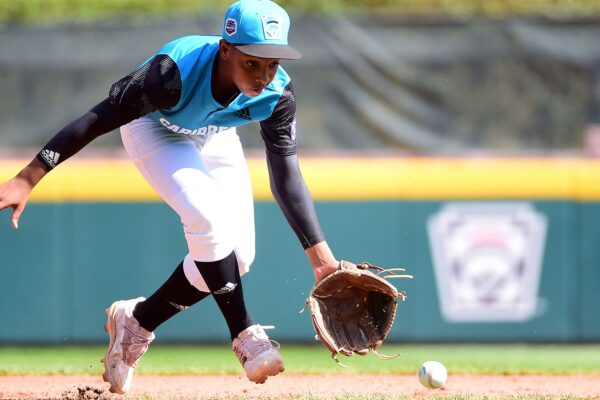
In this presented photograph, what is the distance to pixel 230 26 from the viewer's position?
368 cm

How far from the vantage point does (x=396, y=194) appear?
6.72 m

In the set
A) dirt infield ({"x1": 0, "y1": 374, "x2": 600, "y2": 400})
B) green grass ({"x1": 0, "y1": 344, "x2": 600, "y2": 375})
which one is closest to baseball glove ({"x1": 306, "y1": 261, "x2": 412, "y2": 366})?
dirt infield ({"x1": 0, "y1": 374, "x2": 600, "y2": 400})

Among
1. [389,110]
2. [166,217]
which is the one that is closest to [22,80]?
[166,217]

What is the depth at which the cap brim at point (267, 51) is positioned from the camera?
3.57 metres

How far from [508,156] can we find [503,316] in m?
1.06

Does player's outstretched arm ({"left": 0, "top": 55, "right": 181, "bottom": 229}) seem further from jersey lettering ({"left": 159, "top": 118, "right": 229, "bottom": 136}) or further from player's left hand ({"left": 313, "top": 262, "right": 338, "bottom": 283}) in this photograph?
player's left hand ({"left": 313, "top": 262, "right": 338, "bottom": 283})

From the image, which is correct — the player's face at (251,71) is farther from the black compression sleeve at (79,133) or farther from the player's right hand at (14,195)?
the player's right hand at (14,195)

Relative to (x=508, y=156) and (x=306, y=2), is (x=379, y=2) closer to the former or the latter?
(x=306, y=2)

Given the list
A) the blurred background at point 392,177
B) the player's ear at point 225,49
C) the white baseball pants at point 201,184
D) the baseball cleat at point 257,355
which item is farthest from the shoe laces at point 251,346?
the blurred background at point 392,177

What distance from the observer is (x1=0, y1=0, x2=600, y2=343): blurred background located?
666 centimetres

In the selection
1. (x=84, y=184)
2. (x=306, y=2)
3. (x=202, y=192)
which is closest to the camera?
(x=202, y=192)

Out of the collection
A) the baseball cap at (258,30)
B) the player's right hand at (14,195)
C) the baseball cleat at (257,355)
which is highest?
the baseball cap at (258,30)

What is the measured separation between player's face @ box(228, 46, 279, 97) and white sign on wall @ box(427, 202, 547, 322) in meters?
3.24

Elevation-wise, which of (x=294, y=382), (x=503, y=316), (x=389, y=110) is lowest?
(x=503, y=316)
